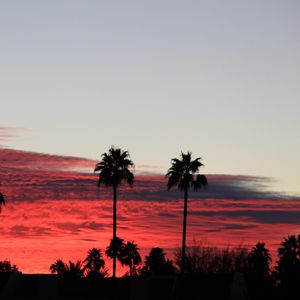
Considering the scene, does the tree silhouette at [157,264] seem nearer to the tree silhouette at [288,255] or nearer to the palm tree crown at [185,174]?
the tree silhouette at [288,255]

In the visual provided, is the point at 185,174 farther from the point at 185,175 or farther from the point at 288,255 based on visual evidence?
the point at 288,255

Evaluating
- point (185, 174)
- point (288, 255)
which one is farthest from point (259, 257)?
point (185, 174)

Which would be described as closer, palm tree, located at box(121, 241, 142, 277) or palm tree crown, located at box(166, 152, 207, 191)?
palm tree crown, located at box(166, 152, 207, 191)

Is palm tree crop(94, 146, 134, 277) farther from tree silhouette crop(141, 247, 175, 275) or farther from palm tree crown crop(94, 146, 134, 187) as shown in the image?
tree silhouette crop(141, 247, 175, 275)

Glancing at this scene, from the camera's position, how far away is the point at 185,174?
96562 mm

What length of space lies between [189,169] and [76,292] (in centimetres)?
2639

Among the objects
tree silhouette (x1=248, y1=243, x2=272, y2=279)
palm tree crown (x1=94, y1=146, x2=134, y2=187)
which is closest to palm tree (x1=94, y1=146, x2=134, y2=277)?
palm tree crown (x1=94, y1=146, x2=134, y2=187)

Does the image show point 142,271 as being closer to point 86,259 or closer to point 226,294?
point 86,259

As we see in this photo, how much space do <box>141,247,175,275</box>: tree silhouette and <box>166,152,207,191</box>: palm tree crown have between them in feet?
183

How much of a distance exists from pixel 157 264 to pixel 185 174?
67800mm

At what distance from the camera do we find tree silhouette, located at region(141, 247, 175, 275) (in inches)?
5989

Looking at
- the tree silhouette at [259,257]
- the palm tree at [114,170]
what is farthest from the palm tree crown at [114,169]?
the tree silhouette at [259,257]

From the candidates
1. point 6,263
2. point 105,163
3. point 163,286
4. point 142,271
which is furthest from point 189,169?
point 6,263

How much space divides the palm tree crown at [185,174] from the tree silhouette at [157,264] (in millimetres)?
55873
